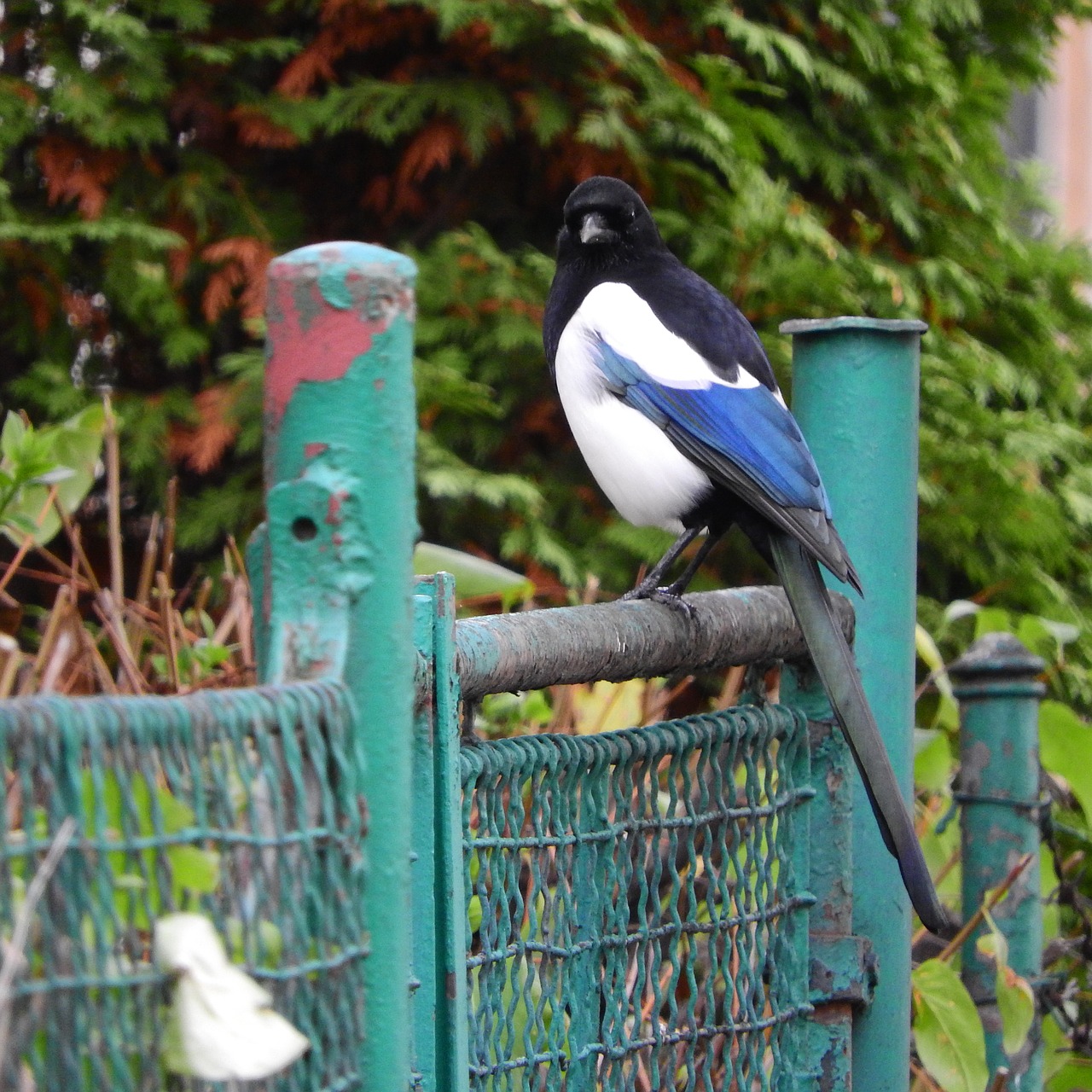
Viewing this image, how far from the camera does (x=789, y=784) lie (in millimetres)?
1562

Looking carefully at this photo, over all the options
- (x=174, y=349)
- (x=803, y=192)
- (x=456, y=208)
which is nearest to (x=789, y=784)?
(x=174, y=349)

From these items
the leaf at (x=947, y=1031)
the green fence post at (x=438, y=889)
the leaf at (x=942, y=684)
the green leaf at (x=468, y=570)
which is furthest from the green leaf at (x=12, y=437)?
the leaf at (x=942, y=684)

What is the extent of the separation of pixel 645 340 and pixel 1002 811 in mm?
914

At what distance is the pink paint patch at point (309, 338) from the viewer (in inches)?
31.1

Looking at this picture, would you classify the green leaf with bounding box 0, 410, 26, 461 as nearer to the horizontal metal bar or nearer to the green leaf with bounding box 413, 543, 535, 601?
the green leaf with bounding box 413, 543, 535, 601

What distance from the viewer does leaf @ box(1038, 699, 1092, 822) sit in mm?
2211

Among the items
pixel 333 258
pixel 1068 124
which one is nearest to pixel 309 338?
pixel 333 258

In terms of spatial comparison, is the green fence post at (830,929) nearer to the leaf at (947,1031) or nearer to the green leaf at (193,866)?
the leaf at (947,1031)

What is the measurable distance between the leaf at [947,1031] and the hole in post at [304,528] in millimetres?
1231

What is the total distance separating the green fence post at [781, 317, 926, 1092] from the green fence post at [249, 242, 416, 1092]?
3.12 ft

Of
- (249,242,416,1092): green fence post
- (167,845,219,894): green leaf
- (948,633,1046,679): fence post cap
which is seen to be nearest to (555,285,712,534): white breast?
(948,633,1046,679): fence post cap

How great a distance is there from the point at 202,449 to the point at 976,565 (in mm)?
1585

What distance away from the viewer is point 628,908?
1.27m

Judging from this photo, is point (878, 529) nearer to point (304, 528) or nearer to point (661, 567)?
point (661, 567)
